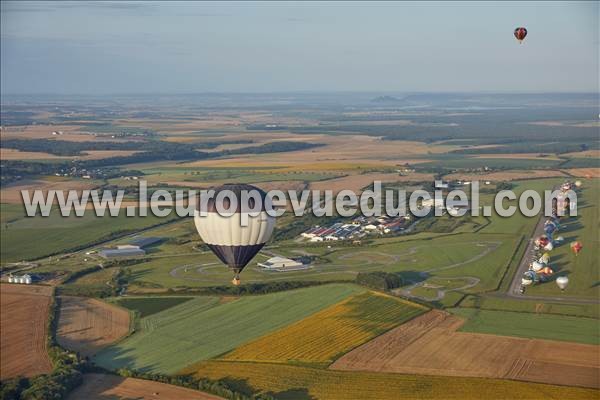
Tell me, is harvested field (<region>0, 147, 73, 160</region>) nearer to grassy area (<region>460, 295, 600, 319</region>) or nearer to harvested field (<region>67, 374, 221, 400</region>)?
grassy area (<region>460, 295, 600, 319</region>)

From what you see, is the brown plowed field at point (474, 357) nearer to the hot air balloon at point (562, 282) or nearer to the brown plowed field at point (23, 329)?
the hot air balloon at point (562, 282)

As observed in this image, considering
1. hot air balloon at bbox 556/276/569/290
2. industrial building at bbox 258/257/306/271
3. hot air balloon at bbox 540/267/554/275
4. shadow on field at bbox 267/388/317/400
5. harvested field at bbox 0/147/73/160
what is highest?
harvested field at bbox 0/147/73/160

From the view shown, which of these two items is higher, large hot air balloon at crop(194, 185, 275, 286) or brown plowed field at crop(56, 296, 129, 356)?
large hot air balloon at crop(194, 185, 275, 286)

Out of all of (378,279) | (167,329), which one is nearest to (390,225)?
(378,279)

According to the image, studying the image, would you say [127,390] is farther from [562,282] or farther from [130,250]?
[130,250]

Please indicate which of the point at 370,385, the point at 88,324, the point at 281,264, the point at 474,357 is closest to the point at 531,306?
the point at 474,357

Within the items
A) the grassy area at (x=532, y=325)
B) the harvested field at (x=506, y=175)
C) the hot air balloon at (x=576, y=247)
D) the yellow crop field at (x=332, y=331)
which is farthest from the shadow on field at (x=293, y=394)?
the harvested field at (x=506, y=175)

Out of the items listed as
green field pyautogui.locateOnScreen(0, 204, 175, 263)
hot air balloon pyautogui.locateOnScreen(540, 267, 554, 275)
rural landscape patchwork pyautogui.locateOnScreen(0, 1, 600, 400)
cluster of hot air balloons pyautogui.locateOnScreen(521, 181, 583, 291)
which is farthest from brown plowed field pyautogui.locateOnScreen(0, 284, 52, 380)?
hot air balloon pyautogui.locateOnScreen(540, 267, 554, 275)
